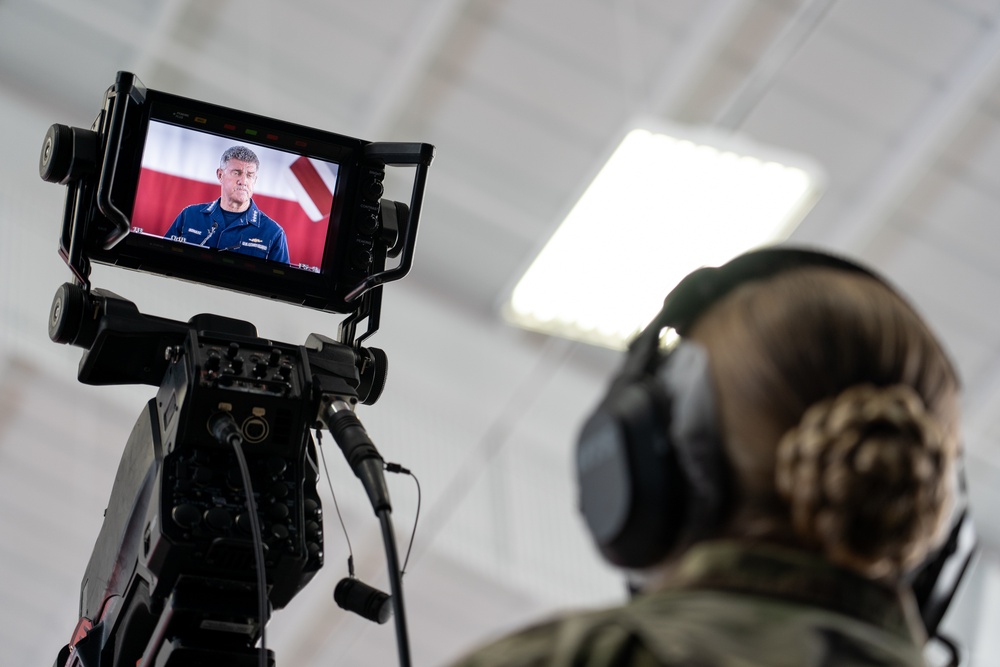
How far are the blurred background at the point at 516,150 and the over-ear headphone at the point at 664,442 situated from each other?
13.2 ft

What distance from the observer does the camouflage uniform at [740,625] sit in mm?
903

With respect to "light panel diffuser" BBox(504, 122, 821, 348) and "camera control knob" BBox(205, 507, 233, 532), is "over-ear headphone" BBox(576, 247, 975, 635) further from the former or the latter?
"light panel diffuser" BBox(504, 122, 821, 348)

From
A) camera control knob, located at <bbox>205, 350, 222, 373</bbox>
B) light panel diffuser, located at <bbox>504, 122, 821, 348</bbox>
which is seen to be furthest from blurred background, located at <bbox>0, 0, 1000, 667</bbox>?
camera control knob, located at <bbox>205, 350, 222, 373</bbox>

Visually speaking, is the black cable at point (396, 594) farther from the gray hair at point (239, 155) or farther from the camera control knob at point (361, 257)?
the gray hair at point (239, 155)

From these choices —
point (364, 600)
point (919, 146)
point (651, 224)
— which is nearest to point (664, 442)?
point (364, 600)

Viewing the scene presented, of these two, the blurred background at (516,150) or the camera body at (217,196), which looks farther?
the blurred background at (516,150)

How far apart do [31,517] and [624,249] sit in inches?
259

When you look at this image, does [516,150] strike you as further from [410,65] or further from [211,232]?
[211,232]

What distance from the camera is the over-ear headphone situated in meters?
1.04

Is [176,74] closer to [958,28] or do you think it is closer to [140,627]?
[958,28]

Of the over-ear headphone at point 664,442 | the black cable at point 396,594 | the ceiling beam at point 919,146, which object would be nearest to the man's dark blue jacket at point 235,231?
the black cable at point 396,594

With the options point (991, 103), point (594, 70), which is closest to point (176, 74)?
point (594, 70)

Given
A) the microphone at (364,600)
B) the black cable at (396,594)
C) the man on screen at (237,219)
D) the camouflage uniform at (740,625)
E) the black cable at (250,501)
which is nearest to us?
the camouflage uniform at (740,625)

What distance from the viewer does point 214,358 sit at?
1933mm
